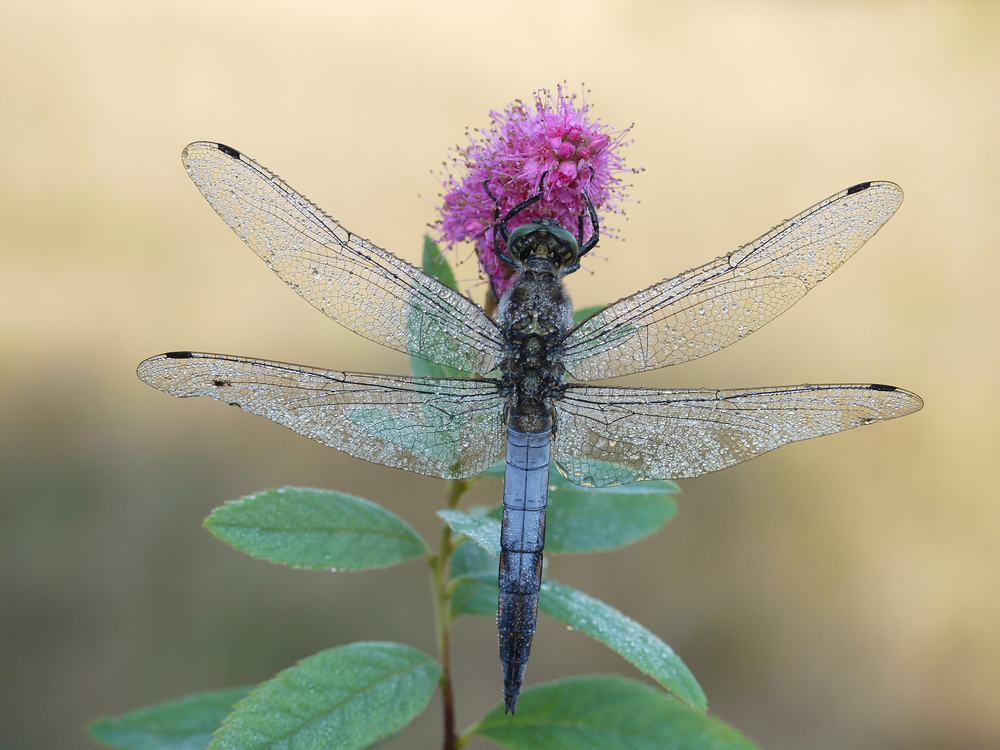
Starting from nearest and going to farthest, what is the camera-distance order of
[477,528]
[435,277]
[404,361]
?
1. [477,528]
2. [435,277]
3. [404,361]

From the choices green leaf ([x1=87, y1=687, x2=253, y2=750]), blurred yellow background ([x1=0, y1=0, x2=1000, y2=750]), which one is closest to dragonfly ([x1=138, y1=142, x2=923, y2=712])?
green leaf ([x1=87, y1=687, x2=253, y2=750])

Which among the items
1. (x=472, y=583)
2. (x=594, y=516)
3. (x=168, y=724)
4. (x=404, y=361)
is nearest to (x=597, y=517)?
(x=594, y=516)

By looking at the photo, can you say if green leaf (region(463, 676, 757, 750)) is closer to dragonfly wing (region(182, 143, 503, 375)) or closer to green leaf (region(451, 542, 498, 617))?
green leaf (region(451, 542, 498, 617))

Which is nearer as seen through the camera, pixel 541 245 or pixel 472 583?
pixel 541 245

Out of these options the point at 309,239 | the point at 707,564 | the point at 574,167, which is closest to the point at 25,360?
the point at 309,239

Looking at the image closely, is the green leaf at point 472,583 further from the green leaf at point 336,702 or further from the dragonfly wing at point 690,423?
the dragonfly wing at point 690,423

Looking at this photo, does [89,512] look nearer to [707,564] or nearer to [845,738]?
[707,564]

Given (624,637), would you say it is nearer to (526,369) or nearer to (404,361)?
(526,369)

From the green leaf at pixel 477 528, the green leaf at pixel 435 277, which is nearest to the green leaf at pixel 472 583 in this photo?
the green leaf at pixel 477 528
